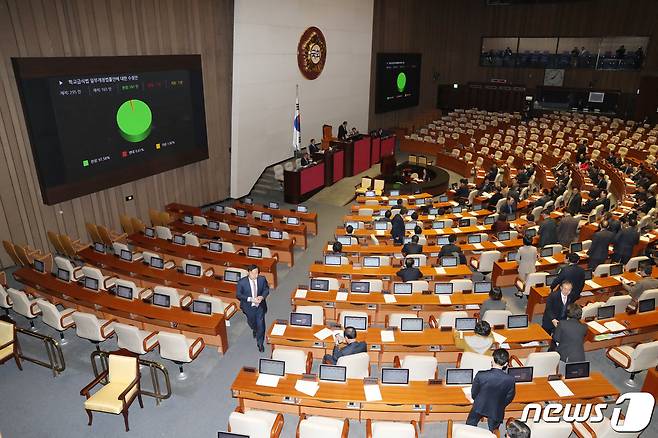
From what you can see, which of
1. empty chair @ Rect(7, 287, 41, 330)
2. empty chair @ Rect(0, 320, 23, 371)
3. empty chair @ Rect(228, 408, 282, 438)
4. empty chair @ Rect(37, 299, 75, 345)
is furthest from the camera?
empty chair @ Rect(7, 287, 41, 330)

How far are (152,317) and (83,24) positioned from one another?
836 centimetres

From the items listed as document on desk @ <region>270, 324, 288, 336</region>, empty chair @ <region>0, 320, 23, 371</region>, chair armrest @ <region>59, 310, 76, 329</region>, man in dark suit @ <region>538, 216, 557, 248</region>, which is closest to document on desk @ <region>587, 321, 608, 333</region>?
→ man in dark suit @ <region>538, 216, 557, 248</region>

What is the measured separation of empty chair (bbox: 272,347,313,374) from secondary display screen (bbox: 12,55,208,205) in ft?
28.0

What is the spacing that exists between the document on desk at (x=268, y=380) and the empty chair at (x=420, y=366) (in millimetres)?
1901

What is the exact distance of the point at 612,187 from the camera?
59.2ft

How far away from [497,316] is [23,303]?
869 cm

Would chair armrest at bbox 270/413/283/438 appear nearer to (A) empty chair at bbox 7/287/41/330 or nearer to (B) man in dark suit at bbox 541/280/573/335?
(B) man in dark suit at bbox 541/280/573/335

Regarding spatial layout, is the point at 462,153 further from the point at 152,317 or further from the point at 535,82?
the point at 152,317

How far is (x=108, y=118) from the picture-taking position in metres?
12.9

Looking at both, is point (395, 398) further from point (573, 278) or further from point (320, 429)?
point (573, 278)

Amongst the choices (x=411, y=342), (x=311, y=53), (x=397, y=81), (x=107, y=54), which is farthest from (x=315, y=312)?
(x=397, y=81)

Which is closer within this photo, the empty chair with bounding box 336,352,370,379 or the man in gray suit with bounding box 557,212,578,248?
the empty chair with bounding box 336,352,370,379

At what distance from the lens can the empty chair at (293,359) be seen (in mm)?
6859

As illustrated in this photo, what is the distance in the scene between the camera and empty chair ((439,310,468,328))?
8000mm
